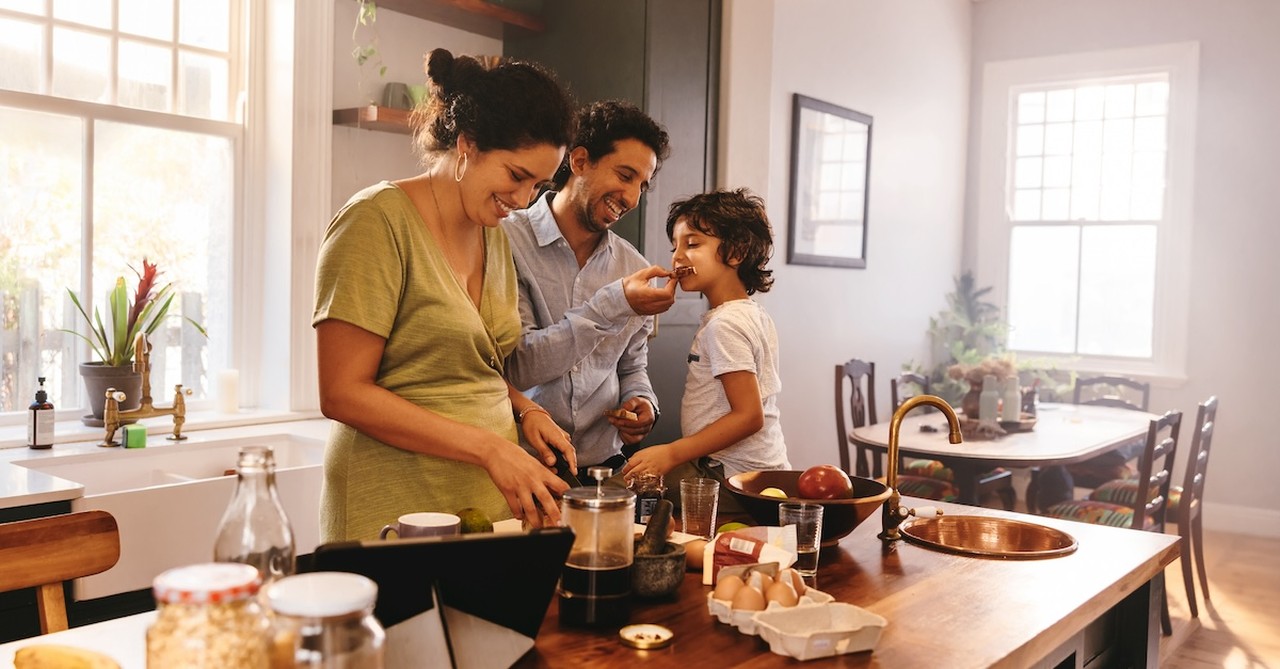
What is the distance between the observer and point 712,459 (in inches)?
95.5

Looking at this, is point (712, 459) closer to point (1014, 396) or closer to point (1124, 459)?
point (1014, 396)

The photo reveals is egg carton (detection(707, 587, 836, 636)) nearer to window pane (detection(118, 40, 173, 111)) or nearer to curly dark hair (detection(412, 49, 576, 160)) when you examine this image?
curly dark hair (detection(412, 49, 576, 160))

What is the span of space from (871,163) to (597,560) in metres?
5.13

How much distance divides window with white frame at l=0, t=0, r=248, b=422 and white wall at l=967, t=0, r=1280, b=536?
563 cm

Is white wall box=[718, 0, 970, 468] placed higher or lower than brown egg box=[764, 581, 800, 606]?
higher

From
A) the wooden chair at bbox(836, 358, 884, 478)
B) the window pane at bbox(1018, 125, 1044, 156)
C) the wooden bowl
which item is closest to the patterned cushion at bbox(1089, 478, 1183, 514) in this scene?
the wooden chair at bbox(836, 358, 884, 478)

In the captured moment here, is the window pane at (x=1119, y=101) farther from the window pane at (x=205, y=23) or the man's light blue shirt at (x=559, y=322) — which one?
the window pane at (x=205, y=23)

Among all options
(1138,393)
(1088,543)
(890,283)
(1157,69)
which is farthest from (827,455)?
(1088,543)

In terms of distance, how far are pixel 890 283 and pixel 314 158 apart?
408 centimetres

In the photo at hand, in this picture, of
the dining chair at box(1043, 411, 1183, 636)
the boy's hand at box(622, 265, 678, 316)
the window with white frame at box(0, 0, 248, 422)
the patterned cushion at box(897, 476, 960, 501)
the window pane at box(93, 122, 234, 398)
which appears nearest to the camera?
the boy's hand at box(622, 265, 678, 316)

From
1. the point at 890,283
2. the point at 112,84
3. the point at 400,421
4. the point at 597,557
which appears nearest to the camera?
the point at 597,557

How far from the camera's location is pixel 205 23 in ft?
11.0

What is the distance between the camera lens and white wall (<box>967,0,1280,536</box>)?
6.16 metres

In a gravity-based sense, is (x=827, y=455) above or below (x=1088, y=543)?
below
